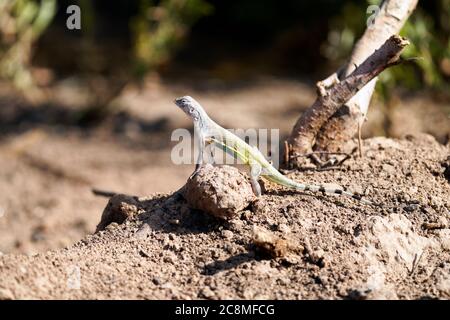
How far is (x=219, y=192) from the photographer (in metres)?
2.86

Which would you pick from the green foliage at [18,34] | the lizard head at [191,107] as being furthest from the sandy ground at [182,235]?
the green foliage at [18,34]

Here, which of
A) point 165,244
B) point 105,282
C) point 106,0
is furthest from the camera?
point 106,0

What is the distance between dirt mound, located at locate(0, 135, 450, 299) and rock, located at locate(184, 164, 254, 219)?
0.07 meters

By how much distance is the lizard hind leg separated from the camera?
3.07m

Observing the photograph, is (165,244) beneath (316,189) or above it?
beneath

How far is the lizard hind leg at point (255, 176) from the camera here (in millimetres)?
3072

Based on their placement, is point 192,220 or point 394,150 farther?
point 394,150

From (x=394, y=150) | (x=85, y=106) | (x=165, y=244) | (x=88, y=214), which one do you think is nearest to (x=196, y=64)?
(x=85, y=106)

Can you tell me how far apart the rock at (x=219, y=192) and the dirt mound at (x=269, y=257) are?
0.22 ft

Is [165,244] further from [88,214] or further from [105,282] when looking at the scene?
[88,214]

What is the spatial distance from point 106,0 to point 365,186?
8452 millimetres

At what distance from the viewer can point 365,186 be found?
10.6 feet

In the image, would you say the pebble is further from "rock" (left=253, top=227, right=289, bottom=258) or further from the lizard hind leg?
the lizard hind leg

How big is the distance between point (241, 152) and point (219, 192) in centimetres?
42
